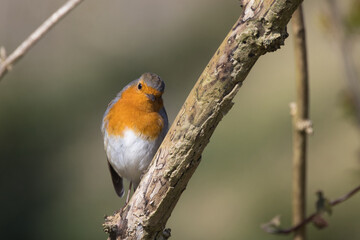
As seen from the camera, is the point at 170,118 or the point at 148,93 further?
the point at 170,118

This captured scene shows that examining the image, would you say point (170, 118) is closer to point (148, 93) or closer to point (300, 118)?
point (148, 93)

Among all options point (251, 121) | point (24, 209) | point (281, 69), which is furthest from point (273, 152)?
point (24, 209)

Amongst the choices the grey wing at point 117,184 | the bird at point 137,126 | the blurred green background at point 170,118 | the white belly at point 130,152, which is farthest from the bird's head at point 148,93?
the blurred green background at point 170,118

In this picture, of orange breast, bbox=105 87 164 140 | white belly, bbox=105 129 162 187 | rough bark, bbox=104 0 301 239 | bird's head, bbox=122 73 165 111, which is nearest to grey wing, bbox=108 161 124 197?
white belly, bbox=105 129 162 187

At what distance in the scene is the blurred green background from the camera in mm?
4648

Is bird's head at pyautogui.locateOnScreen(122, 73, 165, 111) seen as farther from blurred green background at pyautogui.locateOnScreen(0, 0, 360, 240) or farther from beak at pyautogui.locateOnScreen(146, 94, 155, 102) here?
blurred green background at pyautogui.locateOnScreen(0, 0, 360, 240)

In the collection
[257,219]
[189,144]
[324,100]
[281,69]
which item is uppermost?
[281,69]

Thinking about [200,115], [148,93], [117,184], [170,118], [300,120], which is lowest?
[200,115]

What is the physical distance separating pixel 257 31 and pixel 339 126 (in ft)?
10.0

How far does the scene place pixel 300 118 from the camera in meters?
2.46

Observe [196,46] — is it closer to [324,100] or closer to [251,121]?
[251,121]

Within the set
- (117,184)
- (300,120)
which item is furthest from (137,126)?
(300,120)

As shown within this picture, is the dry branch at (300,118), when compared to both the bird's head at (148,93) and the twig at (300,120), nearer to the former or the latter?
the twig at (300,120)

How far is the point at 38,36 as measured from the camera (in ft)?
5.93
